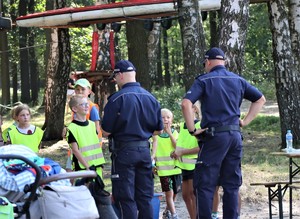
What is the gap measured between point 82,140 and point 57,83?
1255 centimetres

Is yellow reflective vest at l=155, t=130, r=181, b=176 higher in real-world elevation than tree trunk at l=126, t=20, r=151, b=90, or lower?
lower

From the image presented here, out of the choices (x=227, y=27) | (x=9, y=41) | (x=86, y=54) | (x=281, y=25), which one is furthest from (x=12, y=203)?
(x=9, y=41)

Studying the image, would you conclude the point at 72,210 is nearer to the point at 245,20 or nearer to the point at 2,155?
the point at 2,155

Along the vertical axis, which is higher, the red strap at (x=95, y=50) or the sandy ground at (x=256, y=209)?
the red strap at (x=95, y=50)

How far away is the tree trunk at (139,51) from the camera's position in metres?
21.2

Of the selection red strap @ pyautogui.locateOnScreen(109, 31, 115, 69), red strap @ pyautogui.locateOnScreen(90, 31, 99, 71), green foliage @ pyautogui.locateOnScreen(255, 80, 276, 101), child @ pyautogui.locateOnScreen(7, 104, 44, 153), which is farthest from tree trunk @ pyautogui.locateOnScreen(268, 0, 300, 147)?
green foliage @ pyautogui.locateOnScreen(255, 80, 276, 101)

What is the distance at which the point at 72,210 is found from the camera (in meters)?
5.69

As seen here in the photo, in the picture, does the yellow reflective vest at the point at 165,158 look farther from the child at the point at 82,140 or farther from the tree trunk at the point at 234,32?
the tree trunk at the point at 234,32

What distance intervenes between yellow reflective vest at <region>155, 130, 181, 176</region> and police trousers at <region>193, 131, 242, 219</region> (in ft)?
5.53

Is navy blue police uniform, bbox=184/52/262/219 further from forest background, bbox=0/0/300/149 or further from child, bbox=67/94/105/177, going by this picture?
forest background, bbox=0/0/300/149

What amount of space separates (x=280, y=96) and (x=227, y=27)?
5893 millimetres

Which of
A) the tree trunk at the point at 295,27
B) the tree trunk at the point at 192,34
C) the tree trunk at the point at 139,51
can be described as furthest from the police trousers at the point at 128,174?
the tree trunk at the point at 139,51

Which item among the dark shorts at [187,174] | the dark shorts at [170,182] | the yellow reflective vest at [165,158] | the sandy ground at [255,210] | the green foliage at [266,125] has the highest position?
the yellow reflective vest at [165,158]

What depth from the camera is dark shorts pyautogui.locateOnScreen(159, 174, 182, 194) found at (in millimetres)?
10523
